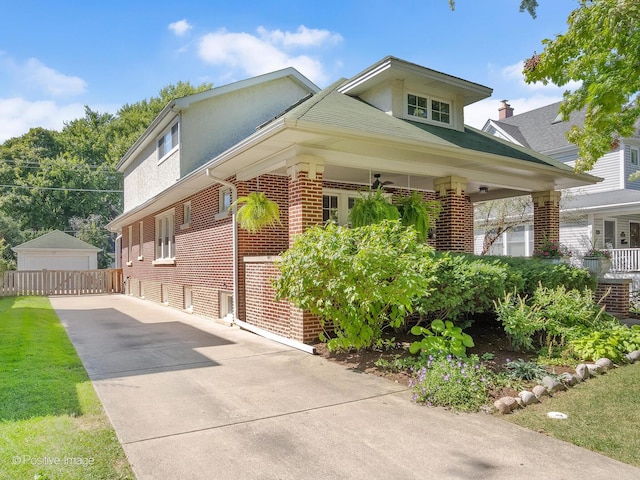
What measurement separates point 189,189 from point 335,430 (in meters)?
9.16

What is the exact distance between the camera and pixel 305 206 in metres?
7.61

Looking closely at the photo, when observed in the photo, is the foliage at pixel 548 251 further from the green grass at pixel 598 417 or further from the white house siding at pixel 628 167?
the white house siding at pixel 628 167

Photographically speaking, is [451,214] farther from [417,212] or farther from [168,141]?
[168,141]

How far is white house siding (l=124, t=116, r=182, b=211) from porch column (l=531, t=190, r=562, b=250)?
10130 mm

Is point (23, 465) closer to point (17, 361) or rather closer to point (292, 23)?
point (17, 361)

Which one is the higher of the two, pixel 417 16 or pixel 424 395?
pixel 417 16

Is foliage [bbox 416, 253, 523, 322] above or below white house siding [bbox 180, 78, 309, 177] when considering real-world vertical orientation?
below

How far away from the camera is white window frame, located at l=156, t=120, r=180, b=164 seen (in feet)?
44.4

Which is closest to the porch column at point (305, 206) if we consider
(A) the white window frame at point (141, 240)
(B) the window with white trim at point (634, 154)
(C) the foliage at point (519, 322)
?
(C) the foliage at point (519, 322)

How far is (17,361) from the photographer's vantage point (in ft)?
20.8

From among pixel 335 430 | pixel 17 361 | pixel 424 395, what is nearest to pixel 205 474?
pixel 335 430

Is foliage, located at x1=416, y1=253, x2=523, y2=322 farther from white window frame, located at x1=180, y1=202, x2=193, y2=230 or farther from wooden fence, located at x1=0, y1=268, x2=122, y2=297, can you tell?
wooden fence, located at x1=0, y1=268, x2=122, y2=297

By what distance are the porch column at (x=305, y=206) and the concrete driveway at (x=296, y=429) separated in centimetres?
71

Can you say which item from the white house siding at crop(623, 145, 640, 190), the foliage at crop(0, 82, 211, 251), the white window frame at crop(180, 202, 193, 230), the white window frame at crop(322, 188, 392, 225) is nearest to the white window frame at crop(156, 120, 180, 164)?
the white window frame at crop(180, 202, 193, 230)
